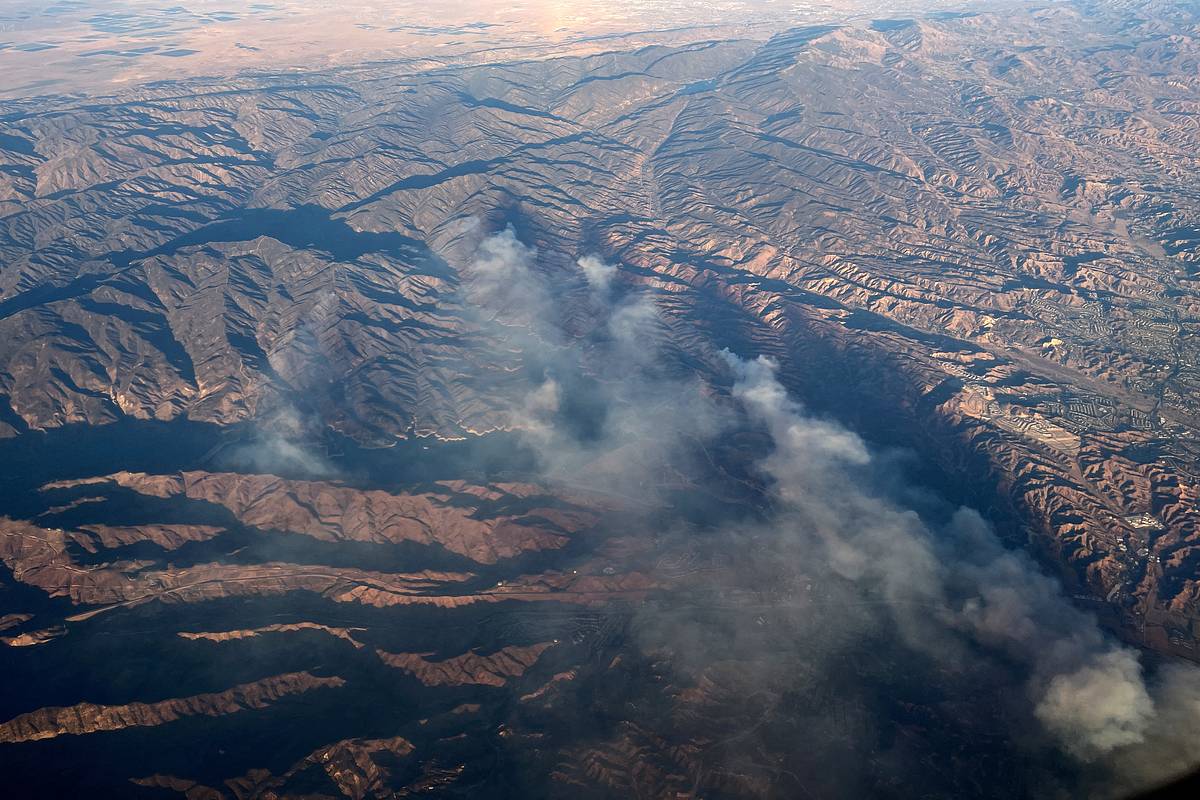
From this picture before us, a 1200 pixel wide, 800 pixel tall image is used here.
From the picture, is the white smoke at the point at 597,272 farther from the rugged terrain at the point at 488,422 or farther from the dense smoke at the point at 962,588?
the dense smoke at the point at 962,588

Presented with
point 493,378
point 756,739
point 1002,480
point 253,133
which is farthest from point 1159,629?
point 253,133

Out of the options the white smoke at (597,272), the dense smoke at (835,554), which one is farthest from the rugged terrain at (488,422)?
the dense smoke at (835,554)

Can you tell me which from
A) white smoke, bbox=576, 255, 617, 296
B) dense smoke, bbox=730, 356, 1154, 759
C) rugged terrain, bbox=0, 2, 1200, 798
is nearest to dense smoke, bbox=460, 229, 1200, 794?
dense smoke, bbox=730, 356, 1154, 759

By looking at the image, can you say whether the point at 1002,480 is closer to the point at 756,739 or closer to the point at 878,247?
the point at 756,739

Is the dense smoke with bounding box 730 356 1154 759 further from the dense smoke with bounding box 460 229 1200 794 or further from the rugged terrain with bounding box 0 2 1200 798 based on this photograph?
the rugged terrain with bounding box 0 2 1200 798

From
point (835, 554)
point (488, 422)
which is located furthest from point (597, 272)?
point (835, 554)

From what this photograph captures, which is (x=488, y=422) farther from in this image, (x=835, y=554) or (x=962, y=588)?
(x=962, y=588)
